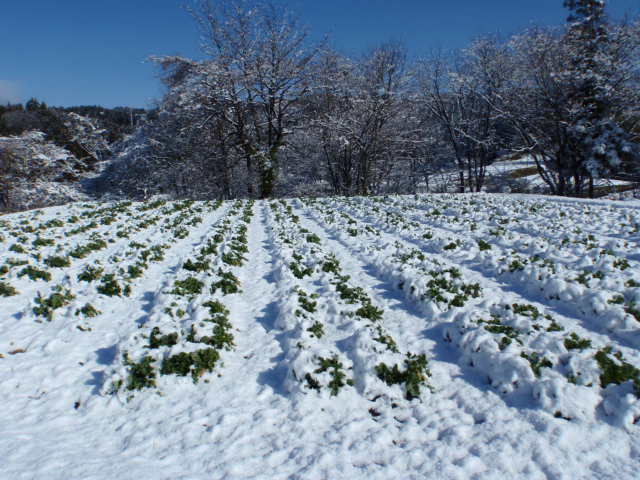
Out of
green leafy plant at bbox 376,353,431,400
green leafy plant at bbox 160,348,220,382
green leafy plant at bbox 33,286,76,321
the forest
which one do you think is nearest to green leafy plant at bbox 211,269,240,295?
green leafy plant at bbox 160,348,220,382

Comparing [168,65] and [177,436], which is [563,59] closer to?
[168,65]

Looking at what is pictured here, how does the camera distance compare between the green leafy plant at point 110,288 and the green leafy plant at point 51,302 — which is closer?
the green leafy plant at point 51,302

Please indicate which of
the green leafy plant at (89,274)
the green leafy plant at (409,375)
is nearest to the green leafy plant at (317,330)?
the green leafy plant at (409,375)

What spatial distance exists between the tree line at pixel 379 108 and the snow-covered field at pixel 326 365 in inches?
857

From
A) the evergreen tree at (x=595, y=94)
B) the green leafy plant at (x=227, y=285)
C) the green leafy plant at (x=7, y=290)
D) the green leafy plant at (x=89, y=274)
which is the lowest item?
the green leafy plant at (x=227, y=285)

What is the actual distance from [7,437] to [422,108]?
41673mm

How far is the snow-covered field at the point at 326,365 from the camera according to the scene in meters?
3.75

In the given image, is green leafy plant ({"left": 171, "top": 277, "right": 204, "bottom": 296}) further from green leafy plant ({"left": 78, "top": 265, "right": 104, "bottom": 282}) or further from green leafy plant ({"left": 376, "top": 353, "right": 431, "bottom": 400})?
green leafy plant ({"left": 376, "top": 353, "right": 431, "bottom": 400})

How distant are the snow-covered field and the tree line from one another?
21.8 m

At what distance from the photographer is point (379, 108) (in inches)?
1314

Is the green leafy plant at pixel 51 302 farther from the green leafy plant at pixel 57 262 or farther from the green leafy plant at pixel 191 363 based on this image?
the green leafy plant at pixel 191 363

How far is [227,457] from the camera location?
381cm

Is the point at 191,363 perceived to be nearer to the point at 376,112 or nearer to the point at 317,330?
the point at 317,330

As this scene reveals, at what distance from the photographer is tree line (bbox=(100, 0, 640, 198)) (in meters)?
26.4
